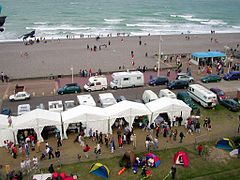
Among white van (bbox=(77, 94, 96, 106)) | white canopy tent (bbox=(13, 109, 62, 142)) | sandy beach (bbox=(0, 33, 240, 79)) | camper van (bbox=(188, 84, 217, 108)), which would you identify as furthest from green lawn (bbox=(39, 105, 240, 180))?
sandy beach (bbox=(0, 33, 240, 79))

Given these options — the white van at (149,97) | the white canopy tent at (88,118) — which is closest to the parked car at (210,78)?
the white van at (149,97)

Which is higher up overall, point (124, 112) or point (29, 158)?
point (124, 112)

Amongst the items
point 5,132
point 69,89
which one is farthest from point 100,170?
point 69,89

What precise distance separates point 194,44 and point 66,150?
141ft

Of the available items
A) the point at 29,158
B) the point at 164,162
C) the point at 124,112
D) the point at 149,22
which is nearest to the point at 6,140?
the point at 29,158

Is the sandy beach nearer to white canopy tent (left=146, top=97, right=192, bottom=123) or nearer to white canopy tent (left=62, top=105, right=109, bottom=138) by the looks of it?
white canopy tent (left=62, top=105, right=109, bottom=138)

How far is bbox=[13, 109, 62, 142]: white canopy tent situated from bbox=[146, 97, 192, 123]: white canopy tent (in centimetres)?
765

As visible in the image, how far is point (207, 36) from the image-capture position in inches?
2650

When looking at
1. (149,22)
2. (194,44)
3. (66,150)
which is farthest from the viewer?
(149,22)

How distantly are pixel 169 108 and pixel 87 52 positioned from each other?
28646 mm

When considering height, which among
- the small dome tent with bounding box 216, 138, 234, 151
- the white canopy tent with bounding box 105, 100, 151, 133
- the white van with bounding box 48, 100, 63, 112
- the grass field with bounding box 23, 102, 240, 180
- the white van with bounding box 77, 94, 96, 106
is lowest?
the grass field with bounding box 23, 102, 240, 180

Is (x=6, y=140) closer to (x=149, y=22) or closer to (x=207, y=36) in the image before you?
(x=207, y=36)

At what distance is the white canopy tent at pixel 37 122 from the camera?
74.4ft

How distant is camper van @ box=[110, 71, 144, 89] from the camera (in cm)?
3469
